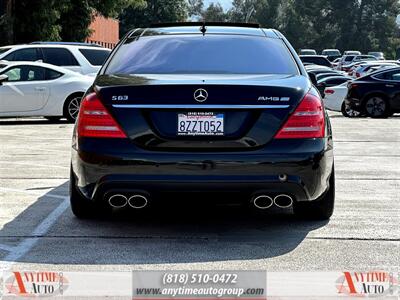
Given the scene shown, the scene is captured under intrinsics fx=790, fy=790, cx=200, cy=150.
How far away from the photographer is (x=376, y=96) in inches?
803

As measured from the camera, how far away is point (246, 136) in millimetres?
5449

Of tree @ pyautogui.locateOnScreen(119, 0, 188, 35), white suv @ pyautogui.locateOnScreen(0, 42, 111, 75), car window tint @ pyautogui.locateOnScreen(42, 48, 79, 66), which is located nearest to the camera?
white suv @ pyautogui.locateOnScreen(0, 42, 111, 75)

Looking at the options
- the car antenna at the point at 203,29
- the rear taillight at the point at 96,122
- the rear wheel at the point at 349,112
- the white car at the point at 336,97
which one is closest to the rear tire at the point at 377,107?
the rear wheel at the point at 349,112

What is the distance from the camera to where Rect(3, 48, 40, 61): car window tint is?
1780 cm

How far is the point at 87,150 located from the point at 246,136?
1.13 metres

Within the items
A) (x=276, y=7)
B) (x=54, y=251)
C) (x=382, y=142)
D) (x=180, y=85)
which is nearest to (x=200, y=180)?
(x=180, y=85)

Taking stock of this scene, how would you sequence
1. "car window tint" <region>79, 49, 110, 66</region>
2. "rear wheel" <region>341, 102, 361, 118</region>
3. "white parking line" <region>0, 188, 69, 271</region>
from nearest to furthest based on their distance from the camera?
"white parking line" <region>0, 188, 69, 271</region>
"car window tint" <region>79, 49, 110, 66</region>
"rear wheel" <region>341, 102, 361, 118</region>

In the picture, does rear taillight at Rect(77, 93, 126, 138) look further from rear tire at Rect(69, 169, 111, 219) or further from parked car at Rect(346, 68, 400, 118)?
parked car at Rect(346, 68, 400, 118)

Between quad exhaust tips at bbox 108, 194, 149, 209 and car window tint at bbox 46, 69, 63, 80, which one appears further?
car window tint at bbox 46, 69, 63, 80

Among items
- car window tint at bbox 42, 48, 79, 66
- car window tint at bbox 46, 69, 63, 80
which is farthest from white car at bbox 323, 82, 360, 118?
car window tint at bbox 46, 69, 63, 80

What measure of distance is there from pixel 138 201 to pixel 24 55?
1304 centimetres

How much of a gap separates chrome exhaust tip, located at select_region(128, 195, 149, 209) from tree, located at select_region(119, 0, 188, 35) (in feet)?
209

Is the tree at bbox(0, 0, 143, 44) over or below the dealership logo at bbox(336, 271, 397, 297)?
below

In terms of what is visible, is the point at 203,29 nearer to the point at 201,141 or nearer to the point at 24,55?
the point at 201,141
